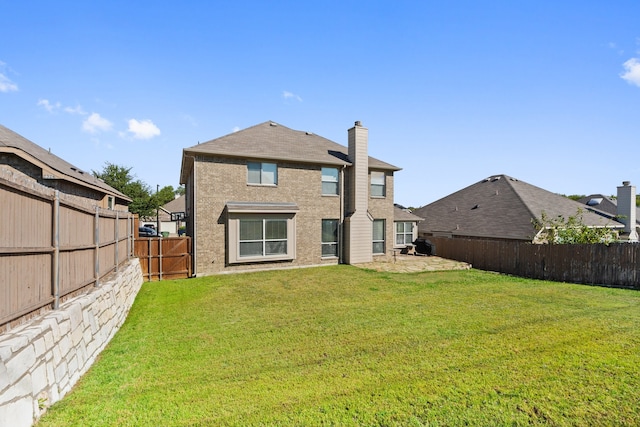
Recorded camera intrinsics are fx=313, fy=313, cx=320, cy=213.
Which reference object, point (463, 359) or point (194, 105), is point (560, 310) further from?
point (194, 105)

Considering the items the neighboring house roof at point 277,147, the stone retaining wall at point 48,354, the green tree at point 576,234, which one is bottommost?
the stone retaining wall at point 48,354

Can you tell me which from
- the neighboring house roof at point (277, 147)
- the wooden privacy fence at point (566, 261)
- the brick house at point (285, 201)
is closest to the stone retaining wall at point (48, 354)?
the brick house at point (285, 201)

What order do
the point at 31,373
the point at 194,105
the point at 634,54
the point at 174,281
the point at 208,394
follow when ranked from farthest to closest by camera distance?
the point at 194,105 < the point at 174,281 < the point at 634,54 < the point at 208,394 < the point at 31,373

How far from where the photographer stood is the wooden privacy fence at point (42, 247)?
334 cm

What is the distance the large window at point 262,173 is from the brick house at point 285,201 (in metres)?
0.05

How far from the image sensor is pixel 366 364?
4.88 metres

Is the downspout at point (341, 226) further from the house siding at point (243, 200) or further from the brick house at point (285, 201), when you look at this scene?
the house siding at point (243, 200)

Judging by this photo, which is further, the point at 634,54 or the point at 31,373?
the point at 634,54

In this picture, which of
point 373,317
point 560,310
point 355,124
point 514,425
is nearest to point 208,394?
point 514,425

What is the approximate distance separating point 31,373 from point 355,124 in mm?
16057

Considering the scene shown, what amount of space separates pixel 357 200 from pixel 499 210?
1117 centimetres

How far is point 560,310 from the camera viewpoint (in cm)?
823

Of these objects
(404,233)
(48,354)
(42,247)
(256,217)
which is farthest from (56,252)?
(404,233)

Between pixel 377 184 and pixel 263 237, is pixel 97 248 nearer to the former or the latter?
pixel 263 237
